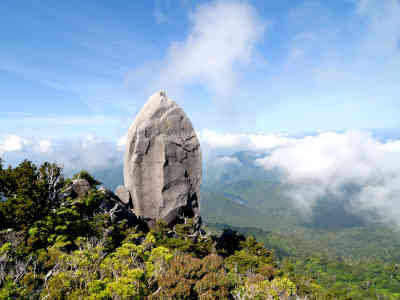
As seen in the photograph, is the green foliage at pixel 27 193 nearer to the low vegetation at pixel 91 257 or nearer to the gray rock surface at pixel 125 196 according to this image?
the low vegetation at pixel 91 257

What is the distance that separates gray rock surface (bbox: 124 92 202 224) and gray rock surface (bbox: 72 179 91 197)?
5637 mm

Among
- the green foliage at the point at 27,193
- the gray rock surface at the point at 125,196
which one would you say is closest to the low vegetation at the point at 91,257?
the green foliage at the point at 27,193

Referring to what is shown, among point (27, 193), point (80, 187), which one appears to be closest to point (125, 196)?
point (80, 187)

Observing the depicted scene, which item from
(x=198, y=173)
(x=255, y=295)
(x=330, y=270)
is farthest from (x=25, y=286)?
(x=330, y=270)

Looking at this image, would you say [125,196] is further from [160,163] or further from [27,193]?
[27,193]

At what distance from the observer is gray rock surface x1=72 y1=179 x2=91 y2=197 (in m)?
24.2

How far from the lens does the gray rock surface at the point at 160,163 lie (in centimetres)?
2827

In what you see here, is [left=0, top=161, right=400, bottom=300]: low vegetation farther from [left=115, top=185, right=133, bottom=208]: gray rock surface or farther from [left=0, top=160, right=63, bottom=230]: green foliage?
[left=115, top=185, right=133, bottom=208]: gray rock surface

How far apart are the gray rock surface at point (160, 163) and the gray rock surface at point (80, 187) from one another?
5637 millimetres

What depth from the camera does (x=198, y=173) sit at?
103ft

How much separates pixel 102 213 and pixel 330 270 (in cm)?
14436

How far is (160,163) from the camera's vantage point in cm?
2823

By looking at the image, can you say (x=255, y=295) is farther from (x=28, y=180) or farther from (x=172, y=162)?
(x=28, y=180)

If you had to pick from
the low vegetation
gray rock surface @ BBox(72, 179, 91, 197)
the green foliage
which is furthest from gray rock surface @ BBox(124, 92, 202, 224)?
the green foliage
